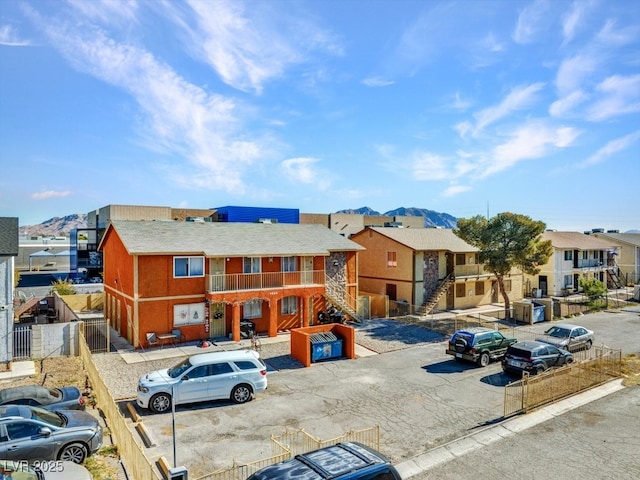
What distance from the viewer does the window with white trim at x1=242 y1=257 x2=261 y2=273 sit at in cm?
2758

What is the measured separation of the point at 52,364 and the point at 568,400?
22.6 m

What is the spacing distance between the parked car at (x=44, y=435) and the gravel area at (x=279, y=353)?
5303 millimetres

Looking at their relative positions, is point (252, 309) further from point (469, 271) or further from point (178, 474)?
point (469, 271)

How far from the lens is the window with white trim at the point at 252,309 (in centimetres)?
2777

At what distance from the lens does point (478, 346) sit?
21.6 meters

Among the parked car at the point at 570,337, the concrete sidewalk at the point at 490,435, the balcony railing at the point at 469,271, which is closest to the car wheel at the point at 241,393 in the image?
the concrete sidewalk at the point at 490,435

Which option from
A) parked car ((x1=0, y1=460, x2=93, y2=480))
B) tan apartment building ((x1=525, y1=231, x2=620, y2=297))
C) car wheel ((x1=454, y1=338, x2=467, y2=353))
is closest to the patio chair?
parked car ((x1=0, y1=460, x2=93, y2=480))

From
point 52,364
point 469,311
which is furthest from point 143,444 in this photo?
point 469,311

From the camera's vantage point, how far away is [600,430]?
→ 576 inches

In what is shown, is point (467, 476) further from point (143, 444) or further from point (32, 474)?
point (32, 474)

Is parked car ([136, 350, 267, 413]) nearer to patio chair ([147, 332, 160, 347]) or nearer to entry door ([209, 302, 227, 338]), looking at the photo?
patio chair ([147, 332, 160, 347])

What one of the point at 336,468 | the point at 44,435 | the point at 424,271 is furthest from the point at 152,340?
the point at 424,271

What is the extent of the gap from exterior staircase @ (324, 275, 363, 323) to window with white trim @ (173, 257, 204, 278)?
28.4 feet

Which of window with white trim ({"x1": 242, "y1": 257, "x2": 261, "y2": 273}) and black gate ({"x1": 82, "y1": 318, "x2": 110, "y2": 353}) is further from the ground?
window with white trim ({"x1": 242, "y1": 257, "x2": 261, "y2": 273})
